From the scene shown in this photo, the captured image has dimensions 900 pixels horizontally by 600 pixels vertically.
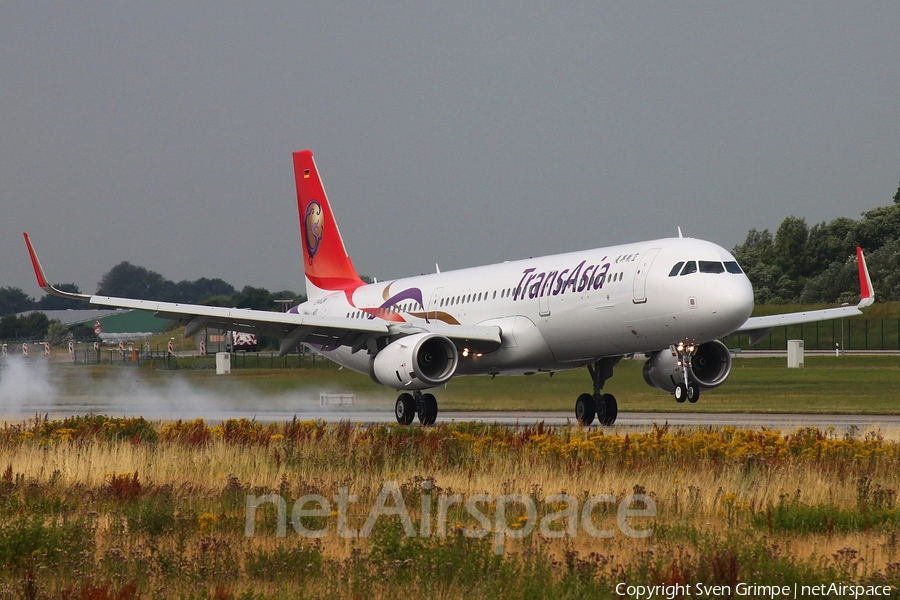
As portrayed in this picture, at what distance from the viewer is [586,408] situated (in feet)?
103

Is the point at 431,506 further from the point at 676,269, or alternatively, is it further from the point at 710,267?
the point at 710,267

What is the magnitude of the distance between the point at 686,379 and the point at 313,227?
18603mm

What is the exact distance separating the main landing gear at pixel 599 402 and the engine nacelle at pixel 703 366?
1.09 meters

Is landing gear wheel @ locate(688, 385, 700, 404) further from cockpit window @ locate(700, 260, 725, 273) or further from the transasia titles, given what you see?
the transasia titles

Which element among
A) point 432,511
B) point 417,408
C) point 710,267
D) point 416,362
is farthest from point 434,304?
point 432,511

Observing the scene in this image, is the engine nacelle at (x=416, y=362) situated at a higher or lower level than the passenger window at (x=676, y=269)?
lower

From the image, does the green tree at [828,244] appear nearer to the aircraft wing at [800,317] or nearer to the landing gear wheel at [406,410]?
the aircraft wing at [800,317]

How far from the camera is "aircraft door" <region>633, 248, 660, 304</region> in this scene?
27359 mm

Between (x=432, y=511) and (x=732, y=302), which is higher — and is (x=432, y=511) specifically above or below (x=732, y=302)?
below

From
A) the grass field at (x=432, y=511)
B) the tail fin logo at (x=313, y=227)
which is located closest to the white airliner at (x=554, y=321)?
the grass field at (x=432, y=511)

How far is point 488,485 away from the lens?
15430mm

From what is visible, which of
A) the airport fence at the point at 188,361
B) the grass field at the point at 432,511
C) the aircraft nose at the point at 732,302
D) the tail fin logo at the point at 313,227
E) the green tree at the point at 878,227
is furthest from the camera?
the green tree at the point at 878,227

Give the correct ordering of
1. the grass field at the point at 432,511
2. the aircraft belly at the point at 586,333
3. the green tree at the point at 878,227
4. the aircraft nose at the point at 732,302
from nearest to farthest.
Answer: the grass field at the point at 432,511 < the aircraft nose at the point at 732,302 < the aircraft belly at the point at 586,333 < the green tree at the point at 878,227

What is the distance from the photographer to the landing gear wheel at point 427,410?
1222 inches
